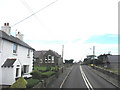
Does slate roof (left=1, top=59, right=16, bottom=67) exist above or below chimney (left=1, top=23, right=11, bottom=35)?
below

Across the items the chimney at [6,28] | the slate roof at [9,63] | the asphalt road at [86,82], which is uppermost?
the chimney at [6,28]

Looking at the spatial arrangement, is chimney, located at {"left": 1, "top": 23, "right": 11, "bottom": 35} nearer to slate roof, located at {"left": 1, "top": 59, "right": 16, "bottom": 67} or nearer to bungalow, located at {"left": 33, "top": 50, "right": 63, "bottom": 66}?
slate roof, located at {"left": 1, "top": 59, "right": 16, "bottom": 67}

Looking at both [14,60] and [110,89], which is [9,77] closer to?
[14,60]

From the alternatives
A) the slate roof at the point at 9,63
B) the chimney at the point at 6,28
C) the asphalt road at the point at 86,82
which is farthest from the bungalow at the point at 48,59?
the slate roof at the point at 9,63

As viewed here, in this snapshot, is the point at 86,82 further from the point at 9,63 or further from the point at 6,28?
the point at 6,28

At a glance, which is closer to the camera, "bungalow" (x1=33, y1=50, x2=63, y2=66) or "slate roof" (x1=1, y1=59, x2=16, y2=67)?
"slate roof" (x1=1, y1=59, x2=16, y2=67)

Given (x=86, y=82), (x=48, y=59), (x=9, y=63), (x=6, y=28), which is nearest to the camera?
(x=9, y=63)

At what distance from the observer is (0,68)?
13219mm

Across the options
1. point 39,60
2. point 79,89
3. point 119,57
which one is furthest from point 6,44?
point 119,57

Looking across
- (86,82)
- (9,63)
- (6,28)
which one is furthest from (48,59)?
(9,63)

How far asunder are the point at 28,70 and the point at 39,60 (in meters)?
29.4

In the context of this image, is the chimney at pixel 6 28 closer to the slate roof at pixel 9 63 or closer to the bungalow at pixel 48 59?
the slate roof at pixel 9 63

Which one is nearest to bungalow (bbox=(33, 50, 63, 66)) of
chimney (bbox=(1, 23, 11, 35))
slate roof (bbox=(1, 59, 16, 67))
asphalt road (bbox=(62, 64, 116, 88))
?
asphalt road (bbox=(62, 64, 116, 88))

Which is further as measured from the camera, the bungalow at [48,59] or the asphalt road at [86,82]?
the bungalow at [48,59]
